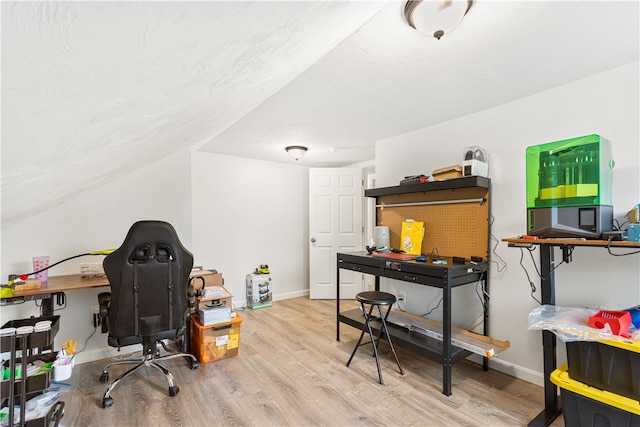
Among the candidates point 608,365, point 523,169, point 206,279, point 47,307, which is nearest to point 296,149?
point 206,279

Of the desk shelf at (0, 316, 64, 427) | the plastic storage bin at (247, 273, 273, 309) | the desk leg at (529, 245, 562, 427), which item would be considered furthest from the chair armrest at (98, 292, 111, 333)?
the desk leg at (529, 245, 562, 427)

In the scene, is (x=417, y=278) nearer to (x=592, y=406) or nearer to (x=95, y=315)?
(x=592, y=406)

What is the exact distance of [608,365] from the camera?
4.90ft

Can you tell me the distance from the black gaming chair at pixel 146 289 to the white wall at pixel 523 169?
2.35 meters

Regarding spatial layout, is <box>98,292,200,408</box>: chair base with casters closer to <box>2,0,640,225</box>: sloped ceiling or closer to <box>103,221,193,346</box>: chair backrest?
<box>103,221,193,346</box>: chair backrest

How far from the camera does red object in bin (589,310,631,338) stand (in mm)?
1464

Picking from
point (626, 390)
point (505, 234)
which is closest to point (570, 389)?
point (626, 390)

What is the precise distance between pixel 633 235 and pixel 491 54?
1.22m

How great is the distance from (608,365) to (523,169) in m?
1.42

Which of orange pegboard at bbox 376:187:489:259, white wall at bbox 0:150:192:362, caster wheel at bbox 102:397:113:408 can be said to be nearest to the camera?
caster wheel at bbox 102:397:113:408

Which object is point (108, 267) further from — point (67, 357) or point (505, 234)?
point (505, 234)

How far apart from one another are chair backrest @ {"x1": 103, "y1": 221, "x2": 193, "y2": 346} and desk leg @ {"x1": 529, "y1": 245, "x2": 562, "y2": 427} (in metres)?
2.49

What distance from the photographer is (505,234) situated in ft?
7.98

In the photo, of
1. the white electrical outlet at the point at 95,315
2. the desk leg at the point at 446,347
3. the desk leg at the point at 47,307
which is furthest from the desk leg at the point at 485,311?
the desk leg at the point at 47,307
